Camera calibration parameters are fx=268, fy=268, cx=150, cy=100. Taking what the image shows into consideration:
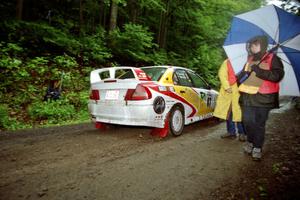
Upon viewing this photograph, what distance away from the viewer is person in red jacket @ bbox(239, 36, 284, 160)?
429cm

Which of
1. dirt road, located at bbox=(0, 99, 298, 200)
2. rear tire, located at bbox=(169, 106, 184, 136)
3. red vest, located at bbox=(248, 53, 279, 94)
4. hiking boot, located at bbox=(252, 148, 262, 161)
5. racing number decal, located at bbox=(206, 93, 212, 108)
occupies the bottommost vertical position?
dirt road, located at bbox=(0, 99, 298, 200)

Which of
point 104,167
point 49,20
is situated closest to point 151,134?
point 104,167

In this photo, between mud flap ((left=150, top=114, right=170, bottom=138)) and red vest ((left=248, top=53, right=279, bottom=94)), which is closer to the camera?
red vest ((left=248, top=53, right=279, bottom=94))

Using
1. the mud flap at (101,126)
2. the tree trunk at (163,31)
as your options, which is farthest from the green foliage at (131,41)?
the mud flap at (101,126)

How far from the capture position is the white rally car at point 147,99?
5484mm

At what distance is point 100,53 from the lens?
12680mm

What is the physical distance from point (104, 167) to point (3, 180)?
1.34 metres

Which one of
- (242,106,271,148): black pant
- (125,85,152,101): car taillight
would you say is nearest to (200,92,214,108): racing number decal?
(125,85,152,101): car taillight

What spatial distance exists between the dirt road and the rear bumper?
0.40 meters

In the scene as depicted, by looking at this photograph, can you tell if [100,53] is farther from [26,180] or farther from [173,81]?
[26,180]

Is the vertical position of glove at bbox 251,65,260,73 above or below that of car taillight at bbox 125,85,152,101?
above

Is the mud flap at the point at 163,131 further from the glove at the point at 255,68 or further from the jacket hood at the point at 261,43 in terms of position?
the jacket hood at the point at 261,43

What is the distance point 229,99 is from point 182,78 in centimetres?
133

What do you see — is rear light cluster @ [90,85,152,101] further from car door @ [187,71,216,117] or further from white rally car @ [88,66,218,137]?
car door @ [187,71,216,117]
